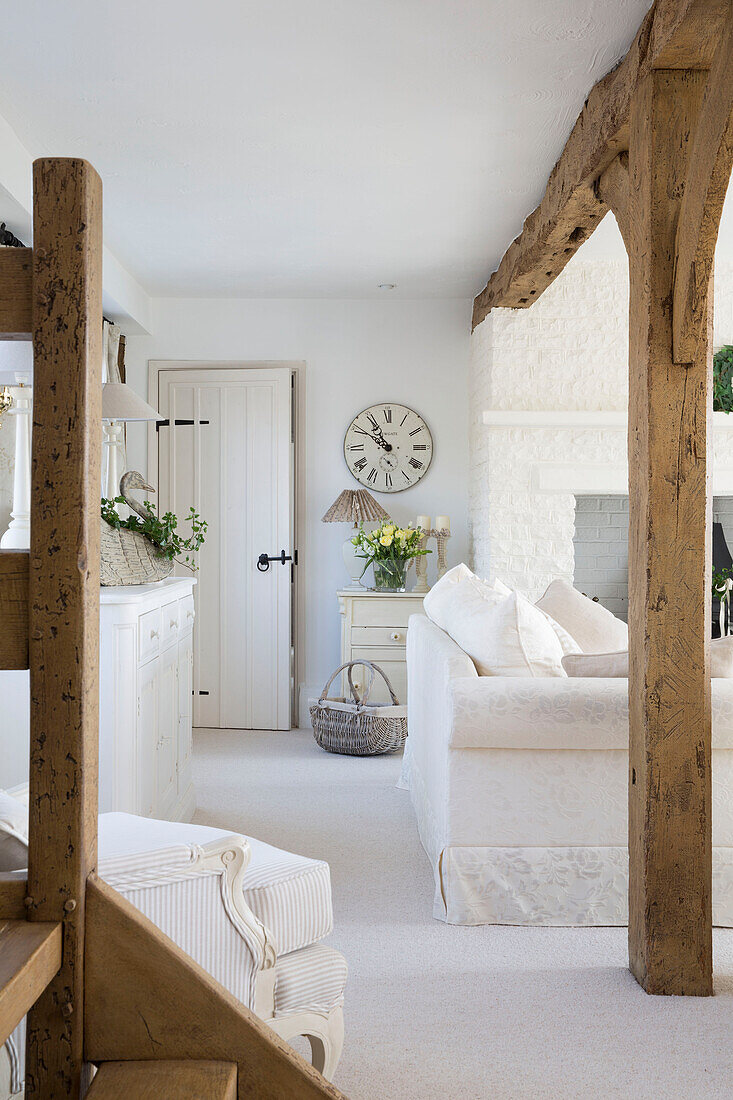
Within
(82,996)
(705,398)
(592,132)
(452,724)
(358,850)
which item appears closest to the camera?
(82,996)

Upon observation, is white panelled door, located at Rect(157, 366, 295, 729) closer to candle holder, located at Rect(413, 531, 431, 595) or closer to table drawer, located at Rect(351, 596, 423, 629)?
table drawer, located at Rect(351, 596, 423, 629)

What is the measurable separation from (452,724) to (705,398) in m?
1.13

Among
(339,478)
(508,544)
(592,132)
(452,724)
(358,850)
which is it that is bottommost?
(358,850)

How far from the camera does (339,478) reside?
227 inches

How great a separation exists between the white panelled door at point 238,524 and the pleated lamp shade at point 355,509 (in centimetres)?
36

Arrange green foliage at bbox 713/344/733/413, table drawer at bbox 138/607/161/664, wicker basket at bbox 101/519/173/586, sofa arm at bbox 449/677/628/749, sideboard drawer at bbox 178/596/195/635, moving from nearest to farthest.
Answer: sofa arm at bbox 449/677/628/749 → table drawer at bbox 138/607/161/664 → wicker basket at bbox 101/519/173/586 → sideboard drawer at bbox 178/596/195/635 → green foliage at bbox 713/344/733/413

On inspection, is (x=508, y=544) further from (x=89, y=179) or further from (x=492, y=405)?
(x=89, y=179)

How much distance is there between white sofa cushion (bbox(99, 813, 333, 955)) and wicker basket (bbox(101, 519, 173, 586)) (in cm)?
134

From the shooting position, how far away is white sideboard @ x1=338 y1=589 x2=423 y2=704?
207 inches

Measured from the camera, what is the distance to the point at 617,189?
2.86 metres

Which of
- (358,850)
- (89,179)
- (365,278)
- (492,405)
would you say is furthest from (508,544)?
(89,179)

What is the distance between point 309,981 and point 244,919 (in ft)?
0.80

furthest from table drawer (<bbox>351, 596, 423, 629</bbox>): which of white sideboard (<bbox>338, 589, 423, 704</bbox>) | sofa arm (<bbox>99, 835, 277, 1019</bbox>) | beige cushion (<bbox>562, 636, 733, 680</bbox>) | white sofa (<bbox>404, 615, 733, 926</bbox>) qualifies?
sofa arm (<bbox>99, 835, 277, 1019</bbox>)

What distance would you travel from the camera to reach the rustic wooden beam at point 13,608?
2.70 feet
